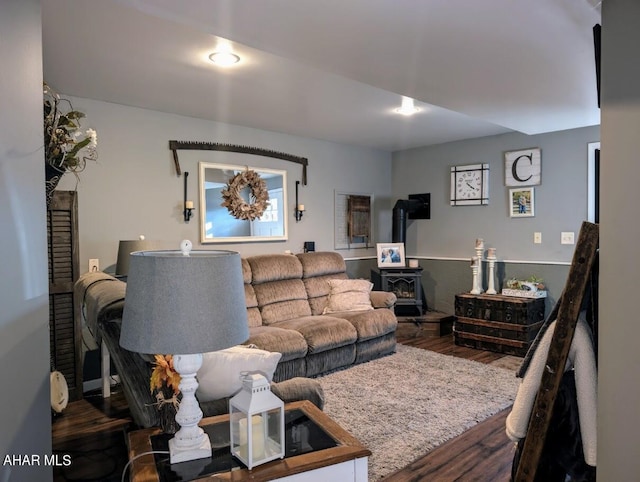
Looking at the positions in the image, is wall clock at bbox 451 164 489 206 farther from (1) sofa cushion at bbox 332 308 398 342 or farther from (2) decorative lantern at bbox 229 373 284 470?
(2) decorative lantern at bbox 229 373 284 470

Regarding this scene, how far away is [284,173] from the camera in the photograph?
5.15 metres

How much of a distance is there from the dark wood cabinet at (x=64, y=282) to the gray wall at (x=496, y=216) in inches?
168

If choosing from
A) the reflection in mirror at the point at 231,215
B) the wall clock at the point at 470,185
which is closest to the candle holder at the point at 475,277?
the wall clock at the point at 470,185

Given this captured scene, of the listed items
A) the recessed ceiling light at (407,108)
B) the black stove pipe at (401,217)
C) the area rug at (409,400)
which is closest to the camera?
the area rug at (409,400)

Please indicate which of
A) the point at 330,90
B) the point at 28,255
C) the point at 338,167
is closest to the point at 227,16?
the point at 28,255

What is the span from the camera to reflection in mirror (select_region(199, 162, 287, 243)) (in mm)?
4465

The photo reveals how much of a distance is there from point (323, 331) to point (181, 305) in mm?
2789

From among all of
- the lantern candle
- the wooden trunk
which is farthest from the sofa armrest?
the lantern candle

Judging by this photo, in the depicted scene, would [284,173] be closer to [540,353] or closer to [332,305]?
[332,305]

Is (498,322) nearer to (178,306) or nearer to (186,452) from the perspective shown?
(186,452)

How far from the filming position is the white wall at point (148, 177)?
3.76m

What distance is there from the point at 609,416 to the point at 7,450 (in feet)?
6.34

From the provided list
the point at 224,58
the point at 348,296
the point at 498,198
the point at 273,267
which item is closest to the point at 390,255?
the point at 348,296

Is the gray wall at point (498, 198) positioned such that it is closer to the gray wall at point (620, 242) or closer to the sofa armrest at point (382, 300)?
the sofa armrest at point (382, 300)
